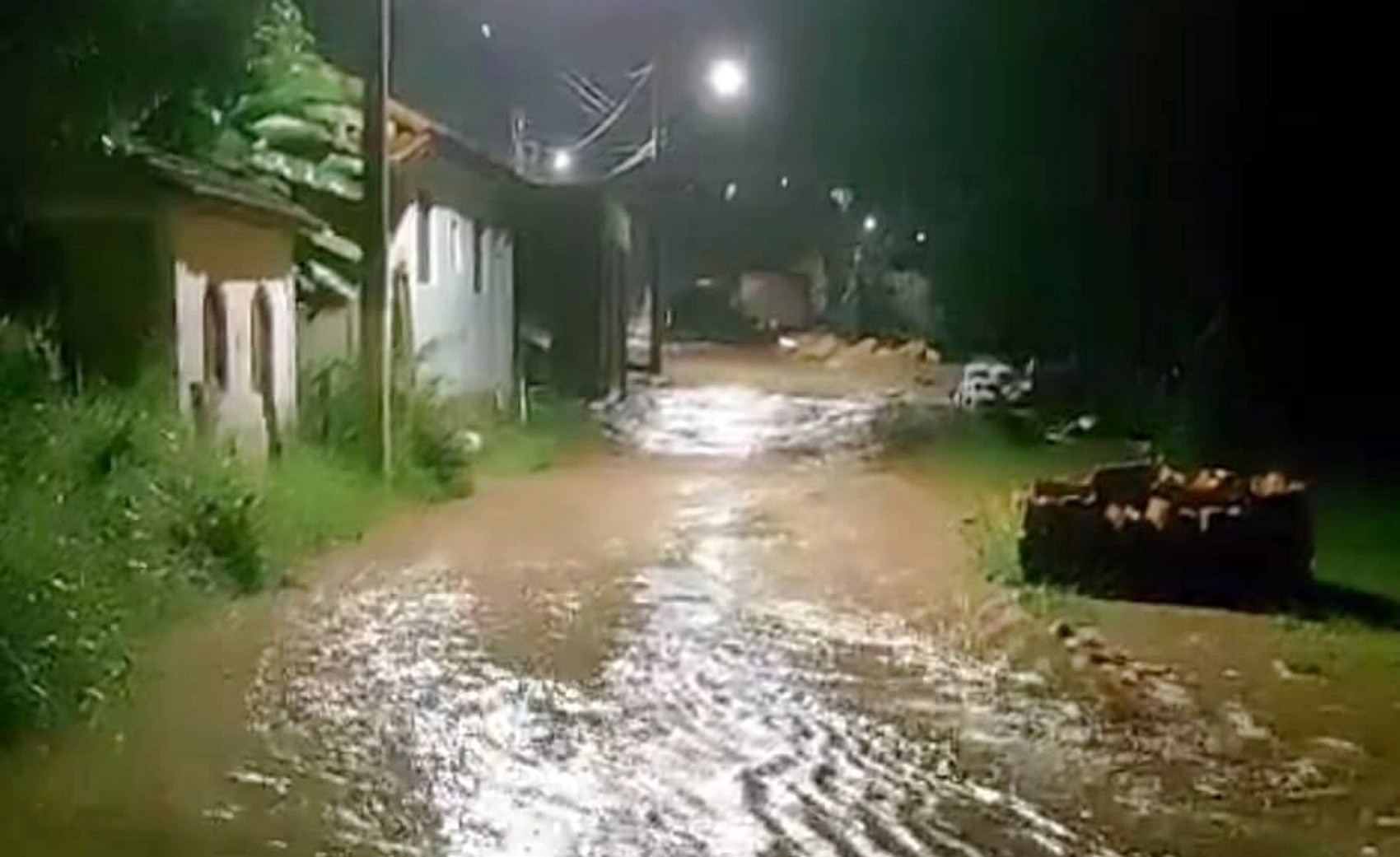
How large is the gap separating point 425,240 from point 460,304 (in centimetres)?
238

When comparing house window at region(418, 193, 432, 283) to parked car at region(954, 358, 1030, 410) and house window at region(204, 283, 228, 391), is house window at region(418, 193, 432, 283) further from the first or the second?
parked car at region(954, 358, 1030, 410)

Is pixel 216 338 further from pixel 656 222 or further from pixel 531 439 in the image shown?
pixel 656 222

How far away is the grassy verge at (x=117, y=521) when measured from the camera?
1020cm

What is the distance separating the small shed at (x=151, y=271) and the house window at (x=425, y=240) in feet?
25.7

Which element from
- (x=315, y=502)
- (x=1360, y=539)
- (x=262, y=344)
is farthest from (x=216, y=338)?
(x=1360, y=539)

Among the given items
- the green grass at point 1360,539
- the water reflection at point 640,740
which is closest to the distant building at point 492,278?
the green grass at point 1360,539

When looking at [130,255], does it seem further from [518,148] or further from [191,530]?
[518,148]

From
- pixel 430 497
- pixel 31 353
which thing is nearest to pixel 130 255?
A: pixel 31 353

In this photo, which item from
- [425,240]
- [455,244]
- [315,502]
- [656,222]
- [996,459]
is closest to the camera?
[315,502]

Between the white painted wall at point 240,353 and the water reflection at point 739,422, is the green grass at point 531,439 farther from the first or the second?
the white painted wall at point 240,353

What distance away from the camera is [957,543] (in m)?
17.5

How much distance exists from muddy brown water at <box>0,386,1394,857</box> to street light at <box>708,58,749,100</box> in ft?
80.1

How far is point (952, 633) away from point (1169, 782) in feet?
12.8

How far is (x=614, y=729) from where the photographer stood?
10.2 metres
